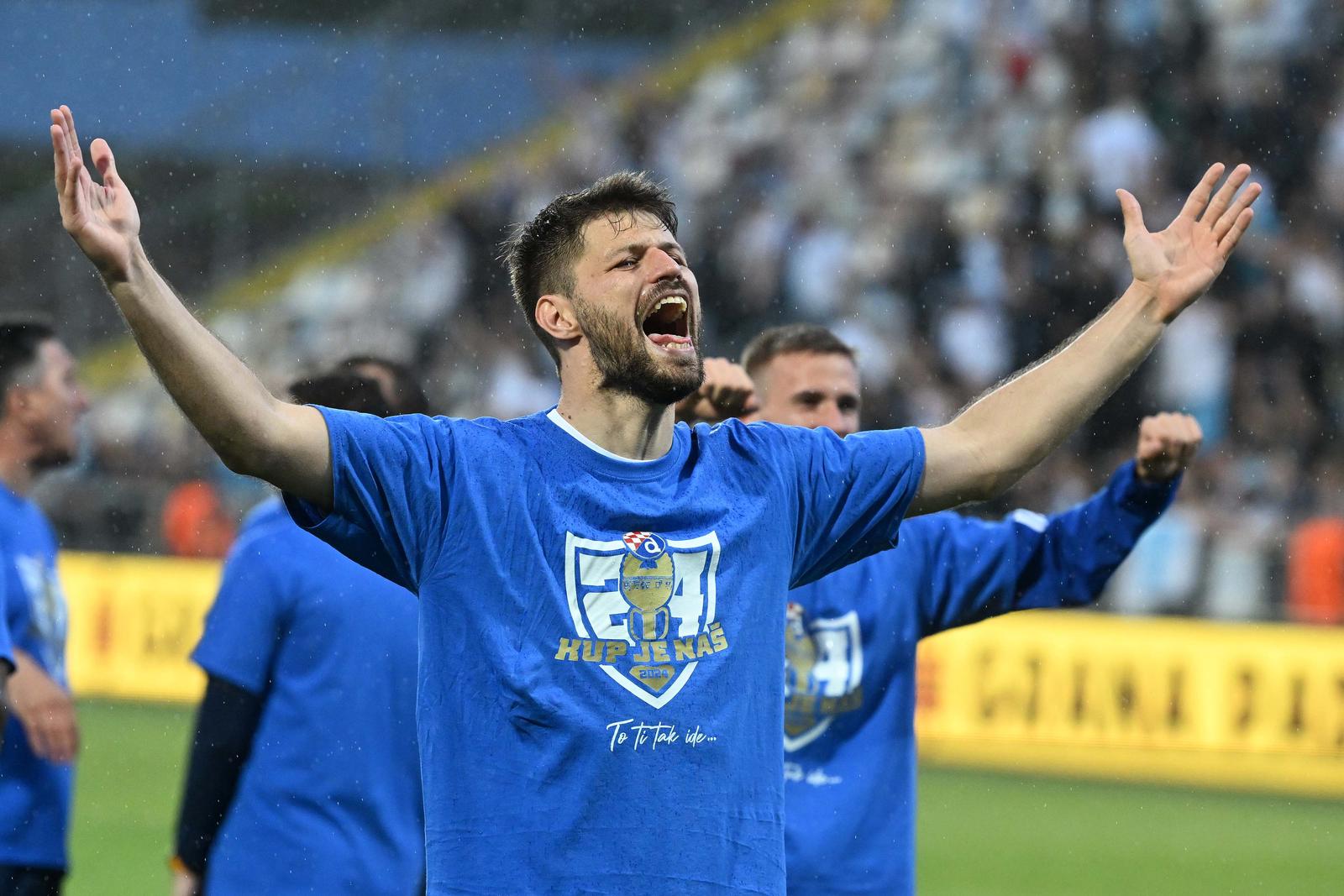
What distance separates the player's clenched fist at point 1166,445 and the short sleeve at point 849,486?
4.06 ft

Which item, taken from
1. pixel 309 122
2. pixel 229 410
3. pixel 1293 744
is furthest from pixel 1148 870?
pixel 309 122

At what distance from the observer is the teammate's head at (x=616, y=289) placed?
3.40 meters

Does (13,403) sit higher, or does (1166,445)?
(13,403)

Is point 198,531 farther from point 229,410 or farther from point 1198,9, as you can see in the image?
point 229,410

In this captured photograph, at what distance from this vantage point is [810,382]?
5238 mm

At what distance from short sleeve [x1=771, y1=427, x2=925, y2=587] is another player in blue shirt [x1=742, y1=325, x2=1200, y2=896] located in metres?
1.28

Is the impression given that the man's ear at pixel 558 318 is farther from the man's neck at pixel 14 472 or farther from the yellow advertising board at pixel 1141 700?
the yellow advertising board at pixel 1141 700

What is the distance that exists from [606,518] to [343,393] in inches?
72.8

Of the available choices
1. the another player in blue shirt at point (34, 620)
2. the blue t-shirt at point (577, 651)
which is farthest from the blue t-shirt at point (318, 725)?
the blue t-shirt at point (577, 651)

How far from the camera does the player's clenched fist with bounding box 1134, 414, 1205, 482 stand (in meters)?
4.57

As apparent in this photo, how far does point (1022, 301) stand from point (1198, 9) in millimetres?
3068

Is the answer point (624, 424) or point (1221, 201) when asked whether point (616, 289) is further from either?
point (1221, 201)

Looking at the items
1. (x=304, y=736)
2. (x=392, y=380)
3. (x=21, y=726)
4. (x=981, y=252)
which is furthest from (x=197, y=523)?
(x=304, y=736)

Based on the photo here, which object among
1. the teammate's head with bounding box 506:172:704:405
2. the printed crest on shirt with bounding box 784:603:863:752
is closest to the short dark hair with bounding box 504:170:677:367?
the teammate's head with bounding box 506:172:704:405
